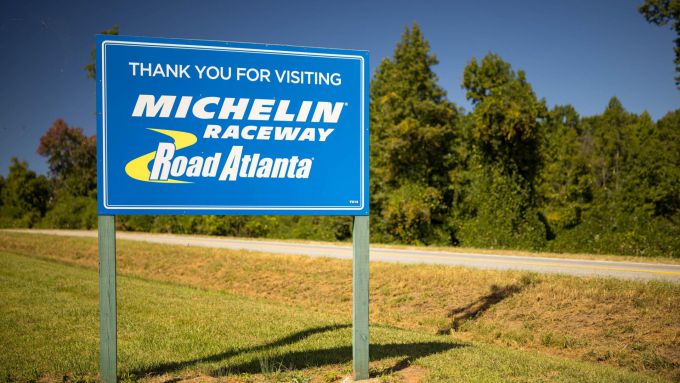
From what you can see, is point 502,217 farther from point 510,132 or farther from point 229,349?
point 229,349

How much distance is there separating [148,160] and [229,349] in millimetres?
3134

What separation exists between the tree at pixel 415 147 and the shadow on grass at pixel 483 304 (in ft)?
62.6

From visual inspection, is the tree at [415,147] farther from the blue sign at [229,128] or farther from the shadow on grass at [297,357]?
the blue sign at [229,128]

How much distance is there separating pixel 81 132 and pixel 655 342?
241 feet

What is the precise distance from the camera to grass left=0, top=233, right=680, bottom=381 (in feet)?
21.5

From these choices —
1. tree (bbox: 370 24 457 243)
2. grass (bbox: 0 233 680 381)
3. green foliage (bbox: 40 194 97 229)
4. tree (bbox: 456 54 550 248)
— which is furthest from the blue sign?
green foliage (bbox: 40 194 97 229)

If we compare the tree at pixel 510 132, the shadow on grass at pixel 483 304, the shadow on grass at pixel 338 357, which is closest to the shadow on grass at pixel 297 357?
the shadow on grass at pixel 338 357

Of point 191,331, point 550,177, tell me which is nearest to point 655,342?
point 191,331

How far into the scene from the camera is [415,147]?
3225 cm

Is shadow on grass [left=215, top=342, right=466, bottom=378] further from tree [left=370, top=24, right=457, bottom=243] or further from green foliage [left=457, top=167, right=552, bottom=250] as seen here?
tree [left=370, top=24, right=457, bottom=243]

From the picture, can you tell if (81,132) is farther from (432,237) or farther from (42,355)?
(42,355)

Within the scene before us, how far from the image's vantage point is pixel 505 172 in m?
28.9

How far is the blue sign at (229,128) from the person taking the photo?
565cm

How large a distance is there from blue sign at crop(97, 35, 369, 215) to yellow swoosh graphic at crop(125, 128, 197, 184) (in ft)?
0.04
